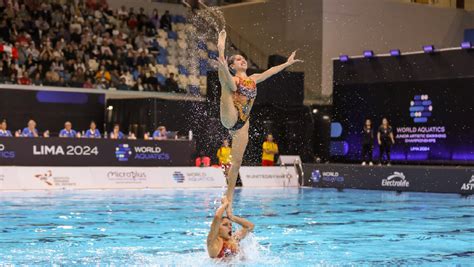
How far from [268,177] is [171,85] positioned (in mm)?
5877

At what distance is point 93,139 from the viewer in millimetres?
22766

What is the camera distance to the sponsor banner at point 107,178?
20547 millimetres

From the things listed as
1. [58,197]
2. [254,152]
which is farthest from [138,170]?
[254,152]

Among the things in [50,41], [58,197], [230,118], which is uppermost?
[50,41]

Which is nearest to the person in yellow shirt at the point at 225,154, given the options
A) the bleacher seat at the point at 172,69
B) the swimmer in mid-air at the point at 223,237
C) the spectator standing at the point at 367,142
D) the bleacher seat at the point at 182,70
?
the spectator standing at the point at 367,142

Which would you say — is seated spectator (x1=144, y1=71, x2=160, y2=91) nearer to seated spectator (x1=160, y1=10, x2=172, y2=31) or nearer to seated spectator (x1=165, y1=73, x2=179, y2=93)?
seated spectator (x1=165, y1=73, x2=179, y2=93)

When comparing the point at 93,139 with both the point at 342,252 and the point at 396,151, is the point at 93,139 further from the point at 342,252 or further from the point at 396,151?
the point at 342,252

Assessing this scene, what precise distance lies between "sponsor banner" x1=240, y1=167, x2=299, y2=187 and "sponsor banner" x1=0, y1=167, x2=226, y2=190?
0.78 m

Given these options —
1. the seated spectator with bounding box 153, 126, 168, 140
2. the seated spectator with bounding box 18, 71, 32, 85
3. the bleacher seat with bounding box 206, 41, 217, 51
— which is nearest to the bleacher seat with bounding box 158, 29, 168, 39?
the bleacher seat with bounding box 206, 41, 217, 51

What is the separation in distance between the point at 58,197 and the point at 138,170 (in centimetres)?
452

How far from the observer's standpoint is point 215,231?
8.02 meters

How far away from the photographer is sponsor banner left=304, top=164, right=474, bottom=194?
21438mm

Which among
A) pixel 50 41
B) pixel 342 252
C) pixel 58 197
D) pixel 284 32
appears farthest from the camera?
pixel 284 32

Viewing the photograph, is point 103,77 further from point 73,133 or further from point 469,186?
point 469,186
